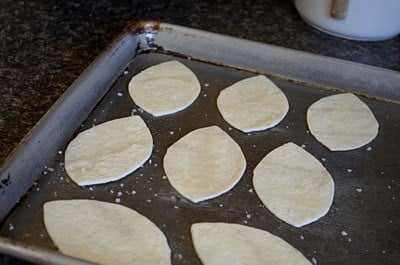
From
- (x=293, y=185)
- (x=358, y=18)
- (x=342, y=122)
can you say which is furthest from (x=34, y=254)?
(x=358, y=18)

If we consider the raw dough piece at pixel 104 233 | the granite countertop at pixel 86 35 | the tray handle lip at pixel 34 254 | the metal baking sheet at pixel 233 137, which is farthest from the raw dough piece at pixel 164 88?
the tray handle lip at pixel 34 254

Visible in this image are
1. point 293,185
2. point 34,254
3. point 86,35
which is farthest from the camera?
point 86,35

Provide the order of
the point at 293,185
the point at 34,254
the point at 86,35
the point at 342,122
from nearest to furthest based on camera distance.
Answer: the point at 34,254 → the point at 293,185 → the point at 342,122 → the point at 86,35

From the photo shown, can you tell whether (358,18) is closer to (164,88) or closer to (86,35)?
(164,88)

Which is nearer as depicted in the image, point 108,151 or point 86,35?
point 108,151

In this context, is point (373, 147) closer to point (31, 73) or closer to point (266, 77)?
point (266, 77)
